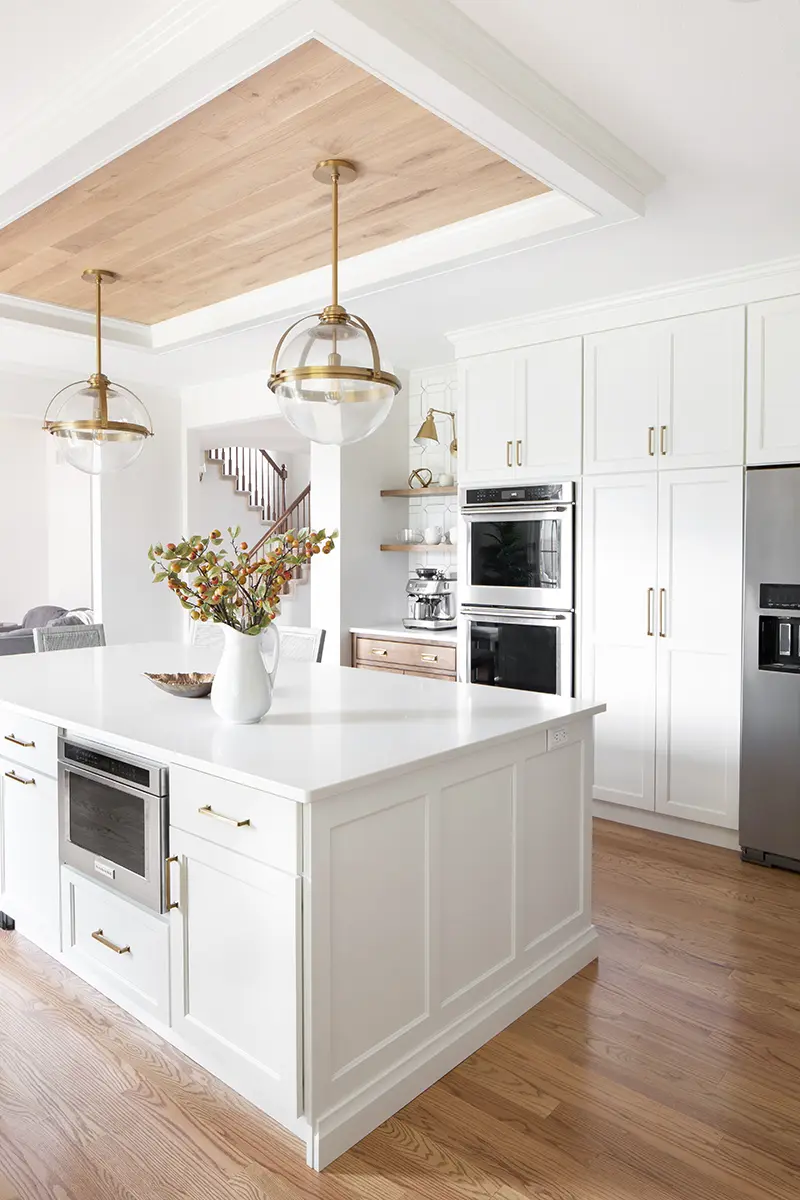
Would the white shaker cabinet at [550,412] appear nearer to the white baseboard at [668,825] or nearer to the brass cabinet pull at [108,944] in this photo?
the white baseboard at [668,825]

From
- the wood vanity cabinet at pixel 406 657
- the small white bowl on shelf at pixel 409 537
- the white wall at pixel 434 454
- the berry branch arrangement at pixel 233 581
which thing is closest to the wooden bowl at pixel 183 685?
the berry branch arrangement at pixel 233 581

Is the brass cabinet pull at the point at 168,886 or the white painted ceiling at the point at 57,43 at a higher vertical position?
the white painted ceiling at the point at 57,43

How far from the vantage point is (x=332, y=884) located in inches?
68.3

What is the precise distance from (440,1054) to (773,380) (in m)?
2.84

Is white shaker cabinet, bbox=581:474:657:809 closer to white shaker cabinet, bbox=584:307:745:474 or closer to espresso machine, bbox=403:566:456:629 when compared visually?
white shaker cabinet, bbox=584:307:745:474

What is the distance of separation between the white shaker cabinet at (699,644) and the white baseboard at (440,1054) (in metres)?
1.33

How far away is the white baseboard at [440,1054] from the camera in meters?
1.76

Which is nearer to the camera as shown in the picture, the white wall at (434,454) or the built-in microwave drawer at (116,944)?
the built-in microwave drawer at (116,944)

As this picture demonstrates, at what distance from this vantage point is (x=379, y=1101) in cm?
186

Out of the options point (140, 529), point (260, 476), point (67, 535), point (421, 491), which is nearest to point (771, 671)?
point (421, 491)

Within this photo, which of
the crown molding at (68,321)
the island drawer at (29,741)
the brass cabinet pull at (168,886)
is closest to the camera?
the brass cabinet pull at (168,886)

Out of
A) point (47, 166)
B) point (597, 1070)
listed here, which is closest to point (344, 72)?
point (47, 166)

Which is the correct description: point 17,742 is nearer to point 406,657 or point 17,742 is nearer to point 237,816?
point 237,816

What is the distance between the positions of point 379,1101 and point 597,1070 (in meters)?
0.59
